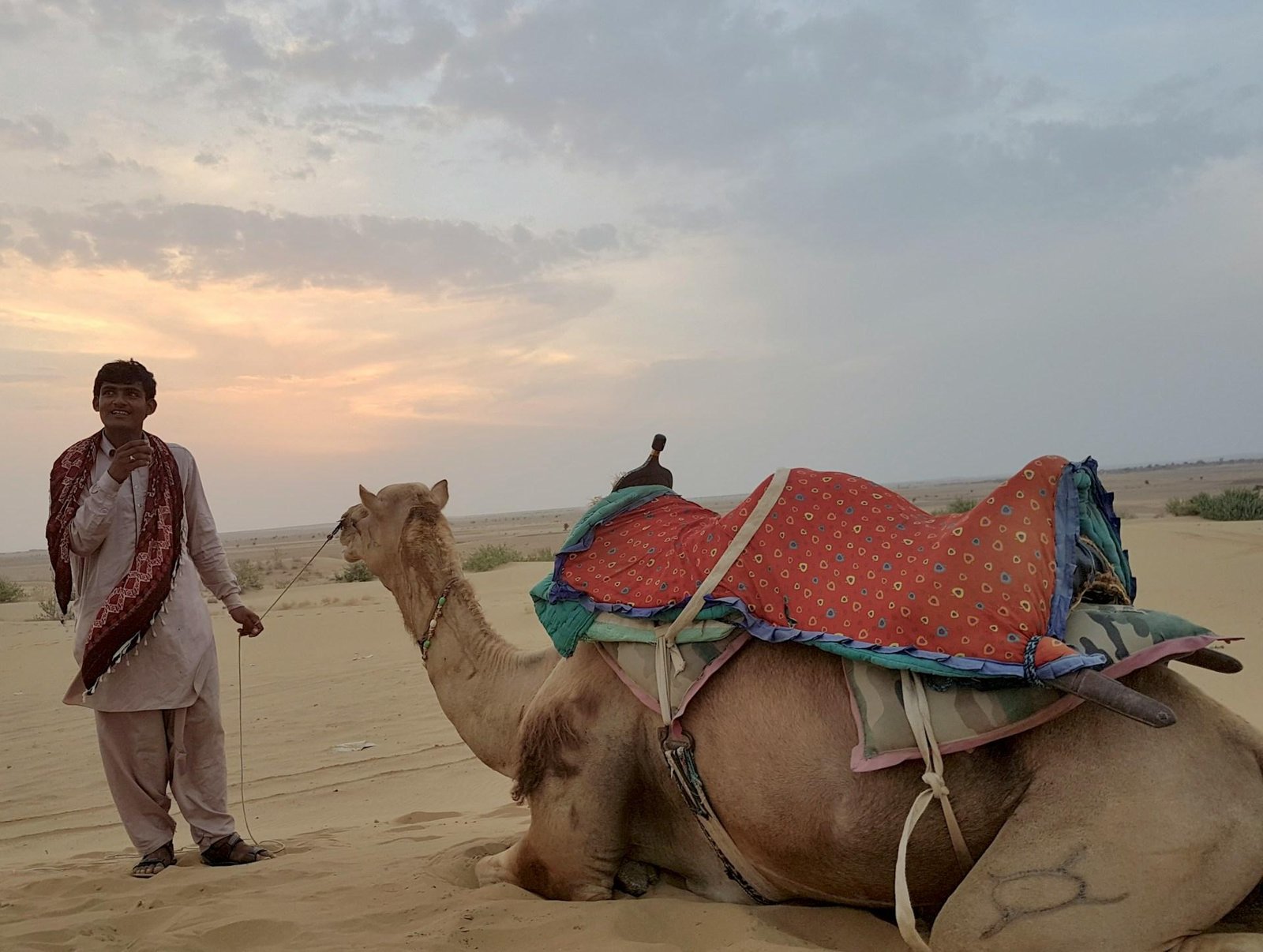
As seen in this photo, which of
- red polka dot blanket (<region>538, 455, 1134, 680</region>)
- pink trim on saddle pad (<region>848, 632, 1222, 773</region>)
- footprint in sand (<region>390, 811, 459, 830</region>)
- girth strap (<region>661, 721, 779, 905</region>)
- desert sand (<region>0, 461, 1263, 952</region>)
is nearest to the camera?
pink trim on saddle pad (<region>848, 632, 1222, 773</region>)

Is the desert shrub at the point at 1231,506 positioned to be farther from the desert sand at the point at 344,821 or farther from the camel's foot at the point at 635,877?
the camel's foot at the point at 635,877

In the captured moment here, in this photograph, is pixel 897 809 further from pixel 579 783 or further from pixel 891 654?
pixel 579 783

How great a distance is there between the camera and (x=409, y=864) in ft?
14.8

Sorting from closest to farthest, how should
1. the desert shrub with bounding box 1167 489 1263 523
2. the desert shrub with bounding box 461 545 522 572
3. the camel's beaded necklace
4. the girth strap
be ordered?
the girth strap, the camel's beaded necklace, the desert shrub with bounding box 1167 489 1263 523, the desert shrub with bounding box 461 545 522 572

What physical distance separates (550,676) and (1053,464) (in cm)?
198

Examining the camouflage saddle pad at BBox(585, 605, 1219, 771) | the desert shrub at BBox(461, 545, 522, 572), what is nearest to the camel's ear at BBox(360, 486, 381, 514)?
the camouflage saddle pad at BBox(585, 605, 1219, 771)

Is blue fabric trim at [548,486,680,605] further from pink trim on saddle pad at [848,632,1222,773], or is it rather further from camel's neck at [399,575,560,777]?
pink trim on saddle pad at [848,632,1222,773]

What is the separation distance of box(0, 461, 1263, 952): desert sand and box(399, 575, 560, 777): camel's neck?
60 cm

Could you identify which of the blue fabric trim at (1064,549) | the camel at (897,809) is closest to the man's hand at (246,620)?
the camel at (897,809)

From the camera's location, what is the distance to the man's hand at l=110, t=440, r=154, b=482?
4.60 meters

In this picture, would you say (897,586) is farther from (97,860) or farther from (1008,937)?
(97,860)

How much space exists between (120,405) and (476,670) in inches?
87.5

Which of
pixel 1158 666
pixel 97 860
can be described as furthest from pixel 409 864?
pixel 1158 666

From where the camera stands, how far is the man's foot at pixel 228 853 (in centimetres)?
491
